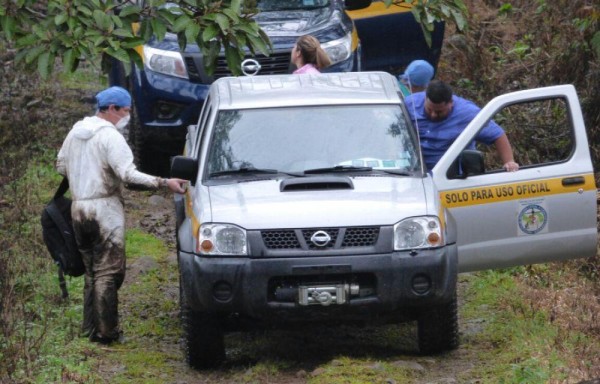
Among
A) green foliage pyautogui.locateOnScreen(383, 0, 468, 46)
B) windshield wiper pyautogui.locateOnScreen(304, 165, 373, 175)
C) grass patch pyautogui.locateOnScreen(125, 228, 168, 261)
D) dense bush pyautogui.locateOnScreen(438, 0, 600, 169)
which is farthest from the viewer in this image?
dense bush pyautogui.locateOnScreen(438, 0, 600, 169)

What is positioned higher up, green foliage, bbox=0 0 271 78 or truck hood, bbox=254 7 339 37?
green foliage, bbox=0 0 271 78

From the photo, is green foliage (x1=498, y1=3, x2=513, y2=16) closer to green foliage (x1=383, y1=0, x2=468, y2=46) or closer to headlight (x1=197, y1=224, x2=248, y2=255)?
→ green foliage (x1=383, y1=0, x2=468, y2=46)

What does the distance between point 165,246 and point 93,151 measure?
326 cm

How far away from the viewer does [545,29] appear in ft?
53.3

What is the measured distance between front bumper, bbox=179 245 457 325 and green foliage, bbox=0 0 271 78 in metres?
1.36

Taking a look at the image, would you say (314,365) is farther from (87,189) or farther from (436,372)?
(87,189)

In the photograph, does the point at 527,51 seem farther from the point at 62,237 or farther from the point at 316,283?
the point at 316,283

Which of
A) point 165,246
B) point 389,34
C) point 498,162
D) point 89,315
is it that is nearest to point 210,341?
point 89,315

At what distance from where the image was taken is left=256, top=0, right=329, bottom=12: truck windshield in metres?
13.5

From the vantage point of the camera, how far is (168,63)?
A: 12.7 m

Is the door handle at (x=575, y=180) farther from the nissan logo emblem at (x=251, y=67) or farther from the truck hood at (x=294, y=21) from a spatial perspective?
the truck hood at (x=294, y=21)

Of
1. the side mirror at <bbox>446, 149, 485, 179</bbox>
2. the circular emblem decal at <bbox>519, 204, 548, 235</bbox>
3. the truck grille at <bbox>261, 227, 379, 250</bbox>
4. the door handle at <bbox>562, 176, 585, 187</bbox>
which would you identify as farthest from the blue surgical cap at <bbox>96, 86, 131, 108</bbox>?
the door handle at <bbox>562, 176, 585, 187</bbox>

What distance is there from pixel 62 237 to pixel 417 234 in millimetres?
2688

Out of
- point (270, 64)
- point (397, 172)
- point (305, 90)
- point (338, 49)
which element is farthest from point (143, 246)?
point (397, 172)
